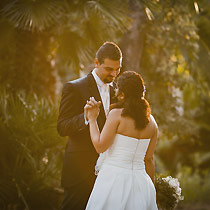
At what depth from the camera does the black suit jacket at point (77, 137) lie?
12.2 feet

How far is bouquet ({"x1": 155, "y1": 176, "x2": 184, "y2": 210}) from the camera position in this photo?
396cm

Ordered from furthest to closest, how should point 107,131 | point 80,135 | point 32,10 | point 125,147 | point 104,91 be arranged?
point 32,10, point 104,91, point 80,135, point 125,147, point 107,131

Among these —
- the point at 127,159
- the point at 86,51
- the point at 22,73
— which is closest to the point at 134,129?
the point at 127,159

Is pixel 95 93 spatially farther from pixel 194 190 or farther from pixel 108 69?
pixel 194 190

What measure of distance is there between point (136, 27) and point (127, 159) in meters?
5.32

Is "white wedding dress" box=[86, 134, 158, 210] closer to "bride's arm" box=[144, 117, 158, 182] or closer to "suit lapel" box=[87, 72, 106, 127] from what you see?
"bride's arm" box=[144, 117, 158, 182]

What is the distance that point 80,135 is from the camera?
3740 mm

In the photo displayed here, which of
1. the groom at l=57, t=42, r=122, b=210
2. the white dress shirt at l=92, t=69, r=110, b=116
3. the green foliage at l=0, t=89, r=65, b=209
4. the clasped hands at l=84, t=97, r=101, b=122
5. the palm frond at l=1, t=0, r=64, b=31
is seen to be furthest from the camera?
the palm frond at l=1, t=0, r=64, b=31

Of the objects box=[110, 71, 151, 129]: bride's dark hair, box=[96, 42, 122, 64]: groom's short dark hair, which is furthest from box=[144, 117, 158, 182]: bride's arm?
box=[96, 42, 122, 64]: groom's short dark hair

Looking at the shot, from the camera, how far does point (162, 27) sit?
27.4ft

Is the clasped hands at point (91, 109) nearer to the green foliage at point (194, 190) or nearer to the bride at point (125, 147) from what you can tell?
the bride at point (125, 147)

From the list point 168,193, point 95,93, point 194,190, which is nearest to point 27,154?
point 95,93

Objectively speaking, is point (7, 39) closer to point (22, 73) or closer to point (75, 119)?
point (22, 73)

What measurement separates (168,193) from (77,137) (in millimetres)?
1097
